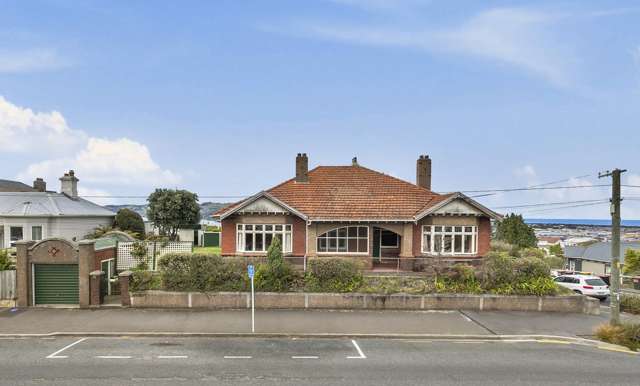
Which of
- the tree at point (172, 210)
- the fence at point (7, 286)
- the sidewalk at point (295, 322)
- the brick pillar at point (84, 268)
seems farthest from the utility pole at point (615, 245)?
the tree at point (172, 210)

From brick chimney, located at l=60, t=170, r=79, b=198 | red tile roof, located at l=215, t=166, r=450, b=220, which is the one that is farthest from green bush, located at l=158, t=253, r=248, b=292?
brick chimney, located at l=60, t=170, r=79, b=198

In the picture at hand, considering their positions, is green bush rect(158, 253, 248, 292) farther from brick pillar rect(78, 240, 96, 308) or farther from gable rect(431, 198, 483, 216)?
gable rect(431, 198, 483, 216)

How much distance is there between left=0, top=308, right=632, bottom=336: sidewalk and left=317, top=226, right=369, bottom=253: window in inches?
304

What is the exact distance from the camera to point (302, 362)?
1131 centimetres

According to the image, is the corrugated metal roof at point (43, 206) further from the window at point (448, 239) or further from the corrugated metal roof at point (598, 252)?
the corrugated metal roof at point (598, 252)

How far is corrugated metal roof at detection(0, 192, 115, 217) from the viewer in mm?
27344

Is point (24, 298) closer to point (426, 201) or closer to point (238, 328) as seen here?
point (238, 328)

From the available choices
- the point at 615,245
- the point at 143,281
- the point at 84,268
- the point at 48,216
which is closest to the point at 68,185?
the point at 48,216

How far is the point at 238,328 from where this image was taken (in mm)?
14555

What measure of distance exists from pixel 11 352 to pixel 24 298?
648 cm

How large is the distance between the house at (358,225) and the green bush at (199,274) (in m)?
5.67

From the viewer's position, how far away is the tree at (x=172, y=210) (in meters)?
44.1

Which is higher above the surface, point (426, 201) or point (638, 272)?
point (426, 201)

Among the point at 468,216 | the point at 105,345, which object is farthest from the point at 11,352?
the point at 468,216
